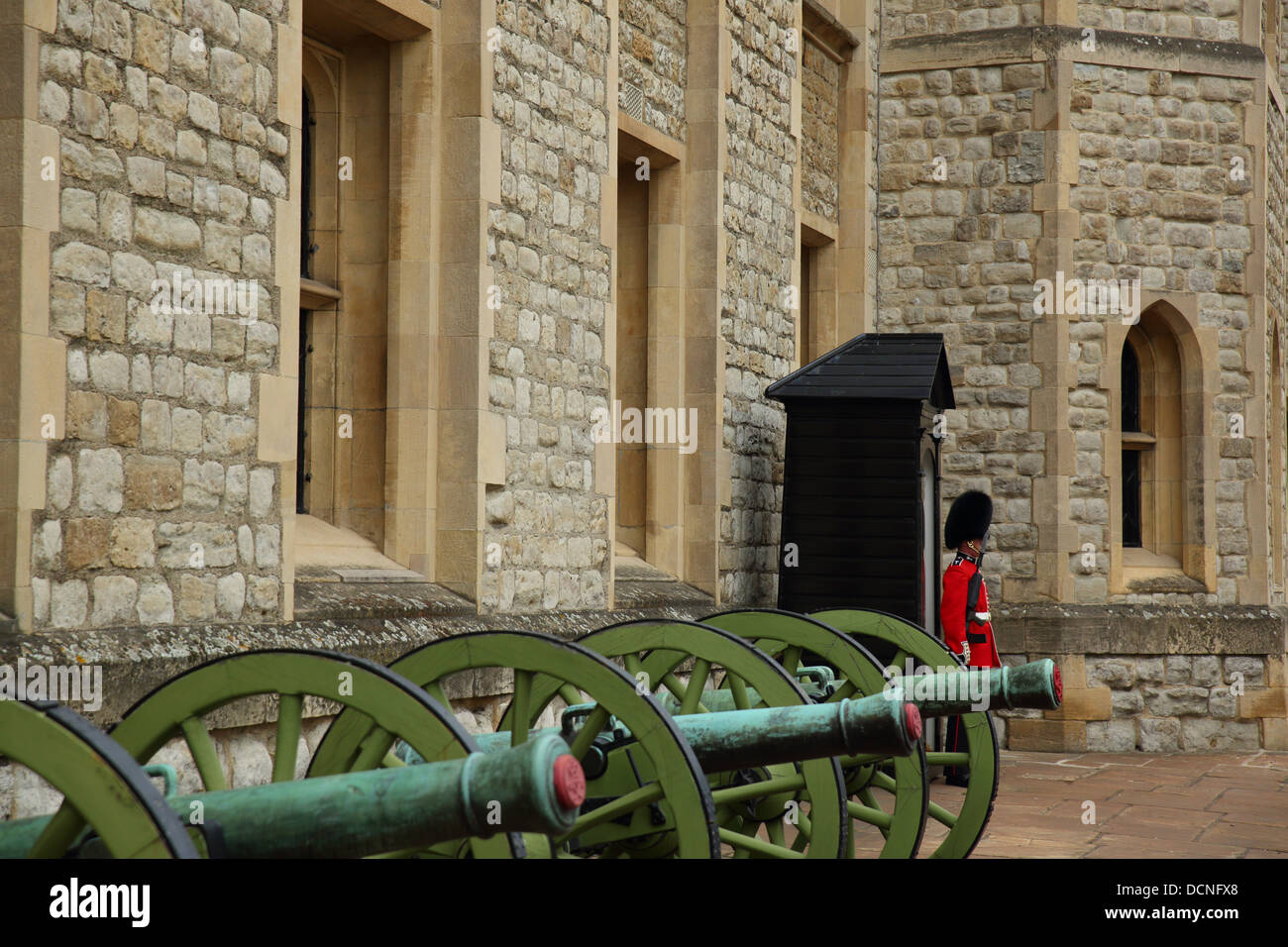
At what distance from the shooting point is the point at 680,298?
27.7 ft

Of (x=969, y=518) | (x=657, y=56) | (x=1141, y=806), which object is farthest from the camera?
(x=969, y=518)

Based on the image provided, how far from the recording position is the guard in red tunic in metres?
8.24

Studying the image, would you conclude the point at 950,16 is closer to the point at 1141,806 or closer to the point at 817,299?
the point at 817,299

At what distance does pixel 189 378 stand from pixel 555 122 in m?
2.73

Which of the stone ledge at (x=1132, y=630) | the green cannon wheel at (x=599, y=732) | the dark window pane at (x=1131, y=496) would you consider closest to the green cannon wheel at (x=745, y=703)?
A: the green cannon wheel at (x=599, y=732)

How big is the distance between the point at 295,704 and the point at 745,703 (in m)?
1.64

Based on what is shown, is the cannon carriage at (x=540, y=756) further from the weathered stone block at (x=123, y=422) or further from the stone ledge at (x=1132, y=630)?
the stone ledge at (x=1132, y=630)

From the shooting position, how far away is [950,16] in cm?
1113

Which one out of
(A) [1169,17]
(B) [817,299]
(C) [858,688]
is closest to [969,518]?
(B) [817,299]

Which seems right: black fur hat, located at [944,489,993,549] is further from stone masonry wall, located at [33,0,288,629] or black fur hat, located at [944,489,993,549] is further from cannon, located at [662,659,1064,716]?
stone masonry wall, located at [33,0,288,629]

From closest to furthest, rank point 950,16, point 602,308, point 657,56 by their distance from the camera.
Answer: point 602,308 → point 657,56 → point 950,16

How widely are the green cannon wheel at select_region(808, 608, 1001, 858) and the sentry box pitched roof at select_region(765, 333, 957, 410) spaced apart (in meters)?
2.26
